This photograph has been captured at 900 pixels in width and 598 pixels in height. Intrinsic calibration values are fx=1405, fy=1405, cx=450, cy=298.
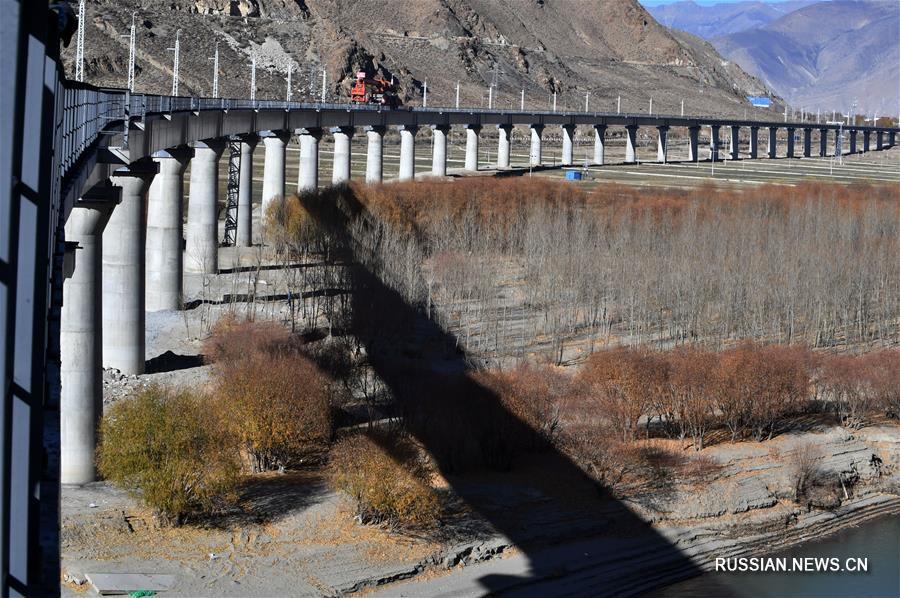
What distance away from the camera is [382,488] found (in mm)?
28188

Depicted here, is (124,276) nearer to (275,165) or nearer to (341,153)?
(275,165)

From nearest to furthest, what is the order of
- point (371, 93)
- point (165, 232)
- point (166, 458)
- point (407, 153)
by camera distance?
point (166, 458) → point (165, 232) → point (407, 153) → point (371, 93)

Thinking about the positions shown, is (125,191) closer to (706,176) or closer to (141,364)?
(141,364)

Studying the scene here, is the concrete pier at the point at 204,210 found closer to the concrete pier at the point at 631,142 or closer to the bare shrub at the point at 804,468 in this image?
the bare shrub at the point at 804,468

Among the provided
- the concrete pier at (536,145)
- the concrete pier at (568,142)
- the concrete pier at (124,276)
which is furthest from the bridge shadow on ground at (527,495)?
the concrete pier at (568,142)

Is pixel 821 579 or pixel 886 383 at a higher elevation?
pixel 886 383

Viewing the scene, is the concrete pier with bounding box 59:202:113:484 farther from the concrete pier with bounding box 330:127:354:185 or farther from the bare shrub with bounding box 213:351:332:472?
the concrete pier with bounding box 330:127:354:185

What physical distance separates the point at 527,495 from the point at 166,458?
8.58m

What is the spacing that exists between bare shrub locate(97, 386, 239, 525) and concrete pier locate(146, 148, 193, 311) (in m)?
15.6

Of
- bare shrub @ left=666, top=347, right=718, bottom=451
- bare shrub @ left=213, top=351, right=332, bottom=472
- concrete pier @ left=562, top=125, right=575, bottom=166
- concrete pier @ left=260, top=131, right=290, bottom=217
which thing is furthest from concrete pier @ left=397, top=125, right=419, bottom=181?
bare shrub @ left=213, top=351, right=332, bottom=472

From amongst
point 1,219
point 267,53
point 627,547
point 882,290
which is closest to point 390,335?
point 627,547

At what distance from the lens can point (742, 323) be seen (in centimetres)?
5172

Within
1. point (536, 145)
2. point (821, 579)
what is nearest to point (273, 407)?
point (821, 579)

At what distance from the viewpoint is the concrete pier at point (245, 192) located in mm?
59812
